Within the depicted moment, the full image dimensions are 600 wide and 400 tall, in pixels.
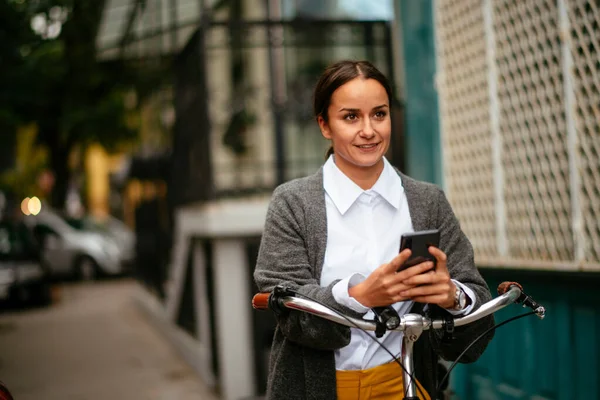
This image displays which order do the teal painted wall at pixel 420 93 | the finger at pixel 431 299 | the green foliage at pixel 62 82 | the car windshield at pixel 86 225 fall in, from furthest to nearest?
1. the car windshield at pixel 86 225
2. the green foliage at pixel 62 82
3. the teal painted wall at pixel 420 93
4. the finger at pixel 431 299

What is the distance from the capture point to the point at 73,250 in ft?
60.0

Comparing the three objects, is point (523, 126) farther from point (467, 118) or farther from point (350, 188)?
point (350, 188)

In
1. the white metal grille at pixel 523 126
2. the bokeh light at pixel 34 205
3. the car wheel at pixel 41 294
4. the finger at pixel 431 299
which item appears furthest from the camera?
the bokeh light at pixel 34 205

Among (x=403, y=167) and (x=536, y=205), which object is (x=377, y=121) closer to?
(x=536, y=205)

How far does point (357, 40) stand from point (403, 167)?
1.27 meters

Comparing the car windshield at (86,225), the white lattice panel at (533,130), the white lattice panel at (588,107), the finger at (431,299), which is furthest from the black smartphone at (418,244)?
the car windshield at (86,225)

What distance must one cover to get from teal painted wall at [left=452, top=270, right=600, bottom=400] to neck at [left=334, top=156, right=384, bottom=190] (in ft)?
5.92

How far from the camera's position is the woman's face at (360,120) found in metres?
2.17

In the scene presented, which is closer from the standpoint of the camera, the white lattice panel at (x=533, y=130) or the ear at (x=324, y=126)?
the ear at (x=324, y=126)

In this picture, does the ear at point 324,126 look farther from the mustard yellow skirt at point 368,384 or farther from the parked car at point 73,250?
the parked car at point 73,250

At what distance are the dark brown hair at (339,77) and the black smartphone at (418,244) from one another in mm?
599

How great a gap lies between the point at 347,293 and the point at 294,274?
208mm

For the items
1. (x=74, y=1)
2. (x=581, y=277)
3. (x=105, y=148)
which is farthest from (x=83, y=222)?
(x=581, y=277)

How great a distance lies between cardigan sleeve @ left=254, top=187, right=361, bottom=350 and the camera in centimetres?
208
